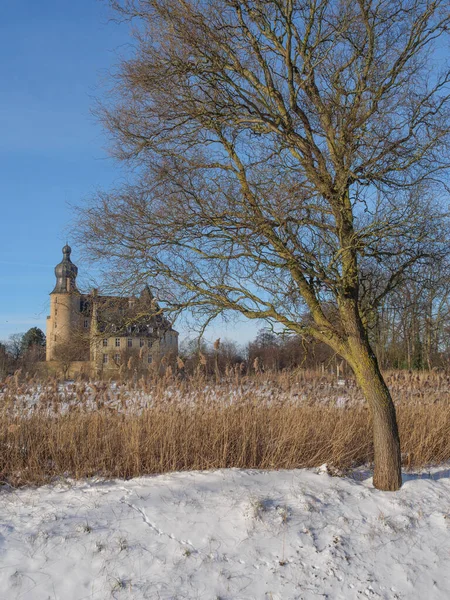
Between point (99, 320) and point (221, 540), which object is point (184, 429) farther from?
point (221, 540)

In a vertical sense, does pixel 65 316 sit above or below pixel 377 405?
above

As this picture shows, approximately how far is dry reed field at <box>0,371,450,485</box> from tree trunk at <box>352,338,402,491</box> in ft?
2.47

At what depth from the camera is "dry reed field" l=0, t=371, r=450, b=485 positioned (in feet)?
19.1

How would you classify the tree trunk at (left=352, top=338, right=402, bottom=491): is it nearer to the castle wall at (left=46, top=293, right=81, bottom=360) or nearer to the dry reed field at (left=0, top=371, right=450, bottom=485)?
the dry reed field at (left=0, top=371, right=450, bottom=485)

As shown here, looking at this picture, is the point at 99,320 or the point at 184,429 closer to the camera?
the point at 99,320

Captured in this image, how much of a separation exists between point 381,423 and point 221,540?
2.19m

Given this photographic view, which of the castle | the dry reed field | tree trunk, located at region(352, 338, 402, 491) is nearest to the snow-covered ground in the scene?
tree trunk, located at region(352, 338, 402, 491)

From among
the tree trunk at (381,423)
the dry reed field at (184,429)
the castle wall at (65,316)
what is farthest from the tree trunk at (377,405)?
the castle wall at (65,316)

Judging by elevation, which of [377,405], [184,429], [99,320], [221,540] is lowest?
[221,540]

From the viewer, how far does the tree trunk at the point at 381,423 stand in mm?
5707

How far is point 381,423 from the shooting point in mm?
5711

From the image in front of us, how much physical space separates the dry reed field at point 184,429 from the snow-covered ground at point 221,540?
14.9 inches

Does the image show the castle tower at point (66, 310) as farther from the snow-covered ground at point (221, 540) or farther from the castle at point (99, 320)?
the snow-covered ground at point (221, 540)

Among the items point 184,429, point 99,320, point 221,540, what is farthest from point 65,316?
point 221,540
